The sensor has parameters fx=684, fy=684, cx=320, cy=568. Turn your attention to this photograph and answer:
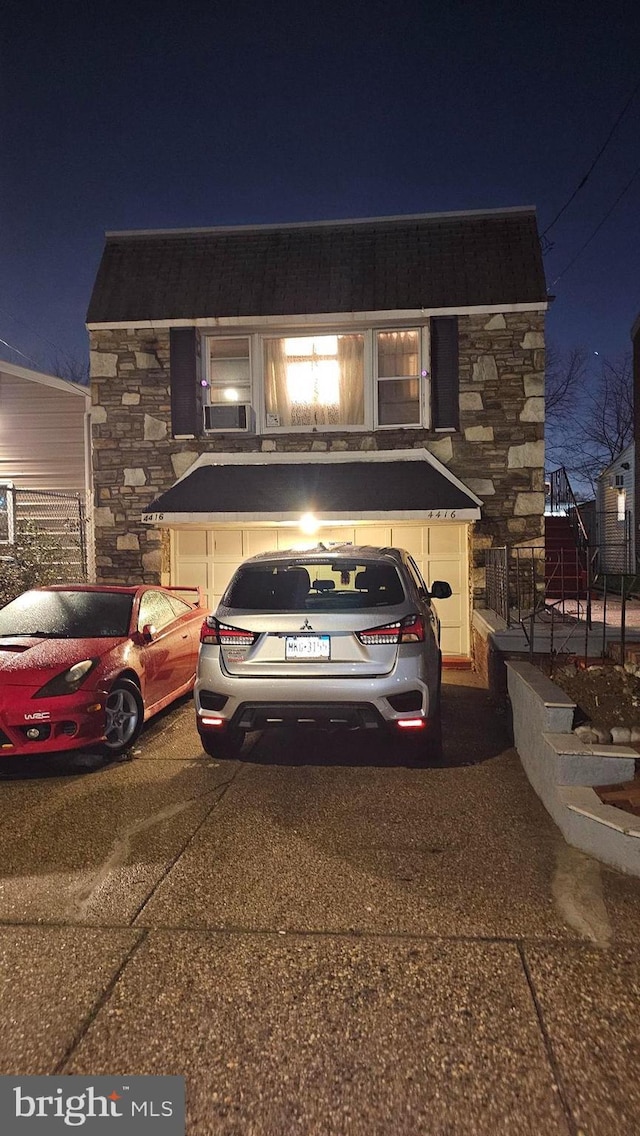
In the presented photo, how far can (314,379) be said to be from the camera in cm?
1156

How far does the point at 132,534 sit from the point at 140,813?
24.1 ft

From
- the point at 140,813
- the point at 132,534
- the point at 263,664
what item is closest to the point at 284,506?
the point at 132,534

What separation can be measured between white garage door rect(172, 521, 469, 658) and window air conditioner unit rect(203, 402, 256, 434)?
164cm

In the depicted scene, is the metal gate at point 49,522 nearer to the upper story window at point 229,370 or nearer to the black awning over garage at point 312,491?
the black awning over garage at point 312,491

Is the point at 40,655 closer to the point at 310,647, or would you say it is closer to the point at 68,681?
the point at 68,681

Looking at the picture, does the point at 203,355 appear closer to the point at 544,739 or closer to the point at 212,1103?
the point at 544,739

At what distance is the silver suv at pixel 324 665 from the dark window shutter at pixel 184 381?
662 cm

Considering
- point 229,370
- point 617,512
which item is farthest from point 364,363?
point 617,512

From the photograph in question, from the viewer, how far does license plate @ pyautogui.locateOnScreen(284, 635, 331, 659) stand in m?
4.84

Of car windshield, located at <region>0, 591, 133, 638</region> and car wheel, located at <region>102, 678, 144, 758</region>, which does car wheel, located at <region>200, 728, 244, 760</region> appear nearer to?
car wheel, located at <region>102, 678, 144, 758</region>

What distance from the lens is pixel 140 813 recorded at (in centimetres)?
440

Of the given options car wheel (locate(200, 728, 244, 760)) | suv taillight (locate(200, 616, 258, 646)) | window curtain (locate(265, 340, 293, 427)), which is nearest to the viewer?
suv taillight (locate(200, 616, 258, 646))

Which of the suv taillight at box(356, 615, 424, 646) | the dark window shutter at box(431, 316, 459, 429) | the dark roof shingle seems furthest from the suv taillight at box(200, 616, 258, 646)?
the dark roof shingle

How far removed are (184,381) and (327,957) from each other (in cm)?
979
